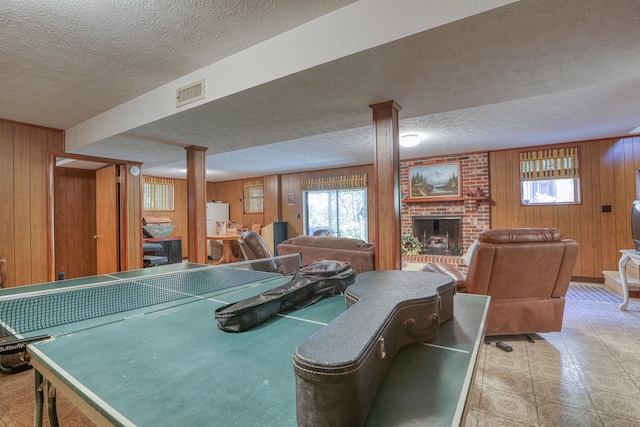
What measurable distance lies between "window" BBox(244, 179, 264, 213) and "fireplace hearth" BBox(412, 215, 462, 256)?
14.9ft

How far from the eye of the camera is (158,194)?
318 inches

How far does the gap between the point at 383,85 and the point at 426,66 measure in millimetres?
319

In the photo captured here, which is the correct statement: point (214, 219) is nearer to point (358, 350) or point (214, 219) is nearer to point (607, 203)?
point (607, 203)

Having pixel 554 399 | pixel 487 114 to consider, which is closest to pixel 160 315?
pixel 554 399

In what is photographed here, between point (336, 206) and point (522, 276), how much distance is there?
5.34 m

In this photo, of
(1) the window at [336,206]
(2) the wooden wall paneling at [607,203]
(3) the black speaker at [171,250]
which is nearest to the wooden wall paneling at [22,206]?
(3) the black speaker at [171,250]

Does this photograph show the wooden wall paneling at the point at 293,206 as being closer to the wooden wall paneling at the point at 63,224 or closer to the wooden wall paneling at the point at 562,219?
the wooden wall paneling at the point at 63,224

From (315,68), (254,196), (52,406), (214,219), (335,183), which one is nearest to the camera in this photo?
(52,406)

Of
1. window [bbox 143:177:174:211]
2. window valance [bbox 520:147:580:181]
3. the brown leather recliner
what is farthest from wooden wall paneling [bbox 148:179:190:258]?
window valance [bbox 520:147:580:181]

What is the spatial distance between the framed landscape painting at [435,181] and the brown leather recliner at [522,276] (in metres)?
3.45

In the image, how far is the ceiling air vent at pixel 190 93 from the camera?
7.36 ft

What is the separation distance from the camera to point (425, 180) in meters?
6.21

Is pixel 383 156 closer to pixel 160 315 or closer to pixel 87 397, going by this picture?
pixel 160 315

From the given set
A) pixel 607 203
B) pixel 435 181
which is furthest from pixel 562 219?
pixel 435 181
